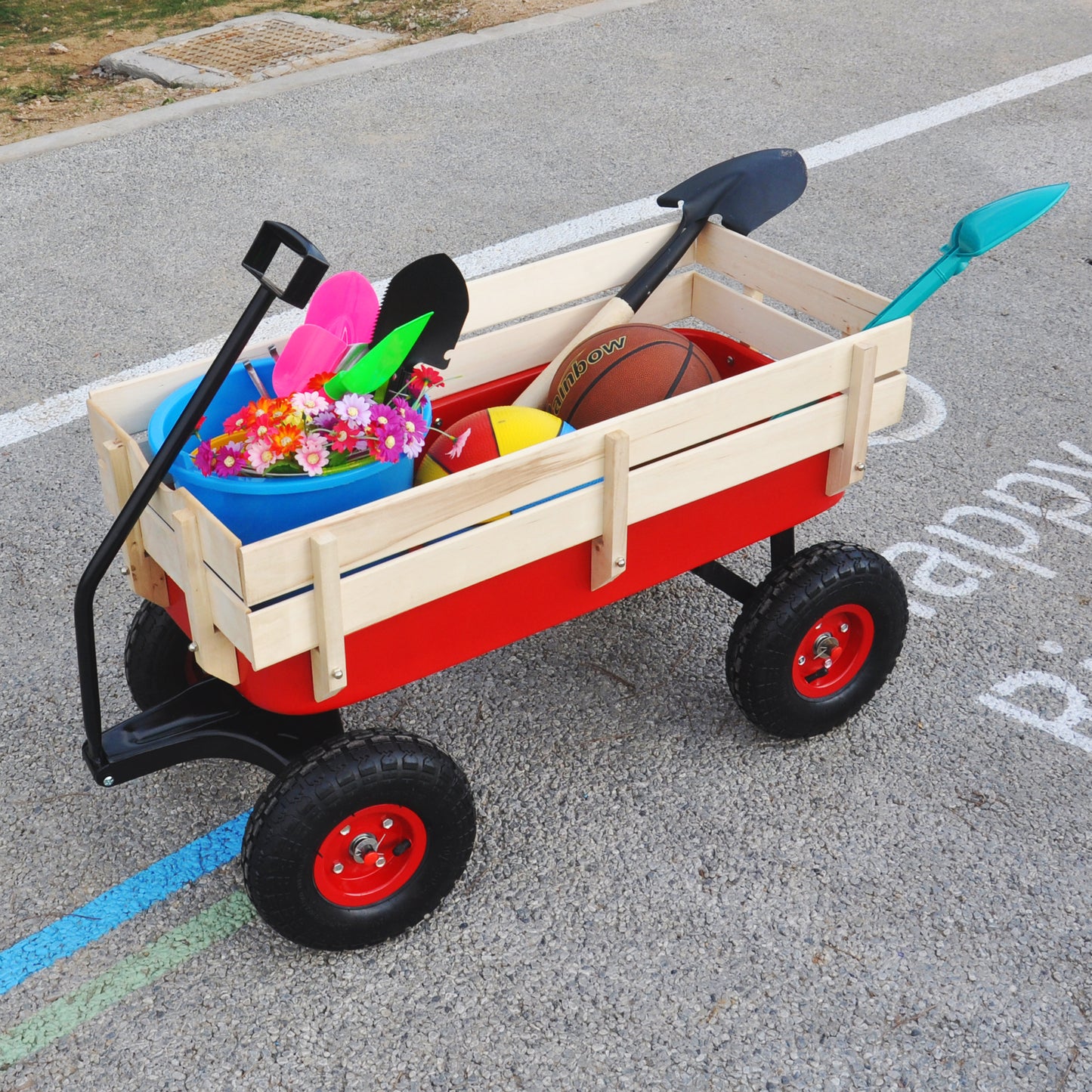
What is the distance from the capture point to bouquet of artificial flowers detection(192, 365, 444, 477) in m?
2.31

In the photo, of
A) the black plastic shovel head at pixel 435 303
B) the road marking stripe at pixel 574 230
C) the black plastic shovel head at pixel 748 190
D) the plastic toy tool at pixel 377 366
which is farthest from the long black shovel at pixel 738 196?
the road marking stripe at pixel 574 230

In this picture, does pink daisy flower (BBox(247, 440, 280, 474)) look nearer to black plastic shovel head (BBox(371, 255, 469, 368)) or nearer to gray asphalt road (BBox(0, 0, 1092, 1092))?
black plastic shovel head (BBox(371, 255, 469, 368))

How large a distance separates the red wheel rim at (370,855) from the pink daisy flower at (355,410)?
78 centimetres

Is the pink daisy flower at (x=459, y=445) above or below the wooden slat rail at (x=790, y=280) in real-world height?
below

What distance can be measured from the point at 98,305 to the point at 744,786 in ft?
12.0

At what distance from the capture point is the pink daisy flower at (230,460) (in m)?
2.37

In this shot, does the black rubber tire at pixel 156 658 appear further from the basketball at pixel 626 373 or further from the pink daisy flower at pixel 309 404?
the basketball at pixel 626 373

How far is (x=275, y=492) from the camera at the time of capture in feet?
7.66

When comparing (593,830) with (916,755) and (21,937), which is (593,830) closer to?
(916,755)

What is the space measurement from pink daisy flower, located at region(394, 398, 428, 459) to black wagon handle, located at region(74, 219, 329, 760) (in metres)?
0.30

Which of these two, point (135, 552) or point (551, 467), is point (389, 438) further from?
point (135, 552)

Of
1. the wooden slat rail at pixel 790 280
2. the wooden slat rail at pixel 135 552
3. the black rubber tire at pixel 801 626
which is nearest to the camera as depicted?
the wooden slat rail at pixel 135 552

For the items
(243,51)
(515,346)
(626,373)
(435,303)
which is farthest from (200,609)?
(243,51)

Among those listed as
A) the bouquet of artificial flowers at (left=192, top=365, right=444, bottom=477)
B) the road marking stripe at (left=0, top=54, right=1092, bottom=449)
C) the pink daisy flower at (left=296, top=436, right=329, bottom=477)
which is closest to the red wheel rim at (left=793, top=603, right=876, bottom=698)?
the bouquet of artificial flowers at (left=192, top=365, right=444, bottom=477)
